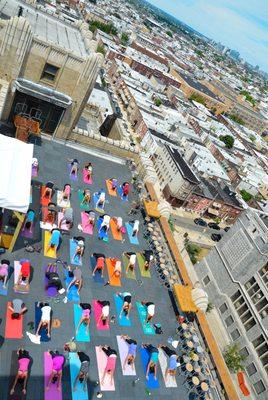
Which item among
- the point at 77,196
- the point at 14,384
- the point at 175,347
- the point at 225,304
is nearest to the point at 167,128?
the point at 225,304

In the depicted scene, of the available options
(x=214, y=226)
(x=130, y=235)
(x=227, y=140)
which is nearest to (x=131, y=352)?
(x=130, y=235)

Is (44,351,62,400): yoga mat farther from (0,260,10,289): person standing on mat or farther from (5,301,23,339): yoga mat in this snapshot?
(0,260,10,289): person standing on mat

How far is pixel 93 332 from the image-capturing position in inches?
858

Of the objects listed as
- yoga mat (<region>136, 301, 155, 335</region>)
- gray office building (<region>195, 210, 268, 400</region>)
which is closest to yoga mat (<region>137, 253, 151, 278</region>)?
yoga mat (<region>136, 301, 155, 335</region>)

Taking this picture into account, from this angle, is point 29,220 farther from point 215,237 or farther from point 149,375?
point 215,237

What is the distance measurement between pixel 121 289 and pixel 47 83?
22.2 m

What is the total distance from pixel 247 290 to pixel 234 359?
1016 cm

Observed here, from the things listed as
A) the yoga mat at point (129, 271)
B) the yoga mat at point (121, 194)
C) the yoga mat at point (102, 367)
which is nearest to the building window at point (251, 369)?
the yoga mat at point (121, 194)

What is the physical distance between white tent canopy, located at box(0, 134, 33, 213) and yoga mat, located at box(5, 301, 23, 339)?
609 centimetres

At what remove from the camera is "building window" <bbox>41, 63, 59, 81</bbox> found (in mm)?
35281

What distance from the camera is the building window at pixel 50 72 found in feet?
116

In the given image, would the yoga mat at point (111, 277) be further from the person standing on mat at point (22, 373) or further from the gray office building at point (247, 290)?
the gray office building at point (247, 290)

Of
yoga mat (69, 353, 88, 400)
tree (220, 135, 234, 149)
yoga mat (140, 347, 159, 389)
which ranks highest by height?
yoga mat (69, 353, 88, 400)

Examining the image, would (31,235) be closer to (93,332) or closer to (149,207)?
(93,332)
